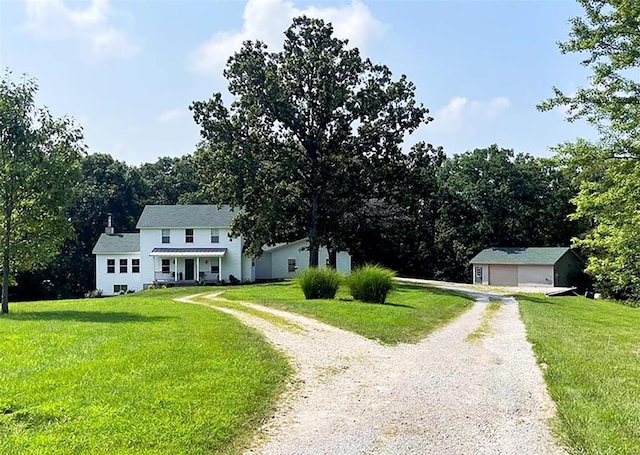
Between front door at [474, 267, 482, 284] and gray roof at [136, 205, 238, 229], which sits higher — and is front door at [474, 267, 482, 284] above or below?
below

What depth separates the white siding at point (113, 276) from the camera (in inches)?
1764

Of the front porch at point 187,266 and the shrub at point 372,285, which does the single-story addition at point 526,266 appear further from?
the shrub at point 372,285

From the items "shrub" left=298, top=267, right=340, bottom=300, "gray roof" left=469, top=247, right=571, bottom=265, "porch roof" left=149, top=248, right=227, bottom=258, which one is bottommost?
"shrub" left=298, top=267, right=340, bottom=300

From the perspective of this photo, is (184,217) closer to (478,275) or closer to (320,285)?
(478,275)

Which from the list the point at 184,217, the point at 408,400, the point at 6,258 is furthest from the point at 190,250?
the point at 408,400

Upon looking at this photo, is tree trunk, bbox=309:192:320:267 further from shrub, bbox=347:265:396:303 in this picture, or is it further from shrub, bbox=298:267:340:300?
shrub, bbox=347:265:396:303

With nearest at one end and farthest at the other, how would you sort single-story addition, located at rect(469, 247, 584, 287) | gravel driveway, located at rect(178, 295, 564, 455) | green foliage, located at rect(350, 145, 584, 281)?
gravel driveway, located at rect(178, 295, 564, 455) < single-story addition, located at rect(469, 247, 584, 287) < green foliage, located at rect(350, 145, 584, 281)

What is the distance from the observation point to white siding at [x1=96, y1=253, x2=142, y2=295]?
Result: 4481cm

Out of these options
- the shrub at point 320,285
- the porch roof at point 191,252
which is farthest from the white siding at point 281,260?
the shrub at point 320,285

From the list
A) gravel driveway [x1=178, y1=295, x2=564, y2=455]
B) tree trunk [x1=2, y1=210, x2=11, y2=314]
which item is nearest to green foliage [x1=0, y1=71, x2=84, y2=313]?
tree trunk [x1=2, y1=210, x2=11, y2=314]

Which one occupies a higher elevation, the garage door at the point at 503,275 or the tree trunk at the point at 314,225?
the tree trunk at the point at 314,225

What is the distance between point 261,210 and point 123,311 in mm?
15502

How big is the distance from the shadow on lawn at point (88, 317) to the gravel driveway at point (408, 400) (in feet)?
13.6

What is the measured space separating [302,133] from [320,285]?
48.9 ft
